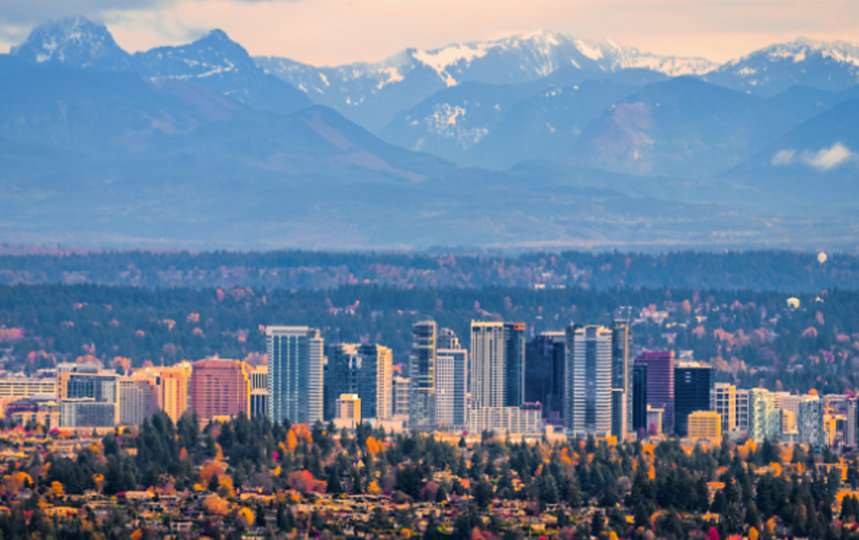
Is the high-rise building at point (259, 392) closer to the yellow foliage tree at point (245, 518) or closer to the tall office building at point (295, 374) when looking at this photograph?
the tall office building at point (295, 374)

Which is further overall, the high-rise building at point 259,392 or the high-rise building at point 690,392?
the high-rise building at point 259,392

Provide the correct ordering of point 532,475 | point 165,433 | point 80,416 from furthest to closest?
point 80,416
point 165,433
point 532,475

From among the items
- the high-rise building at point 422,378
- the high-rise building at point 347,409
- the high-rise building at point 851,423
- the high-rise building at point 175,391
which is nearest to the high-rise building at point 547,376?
the high-rise building at point 422,378

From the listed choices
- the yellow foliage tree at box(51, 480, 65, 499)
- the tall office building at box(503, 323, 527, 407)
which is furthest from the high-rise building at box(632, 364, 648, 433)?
the yellow foliage tree at box(51, 480, 65, 499)

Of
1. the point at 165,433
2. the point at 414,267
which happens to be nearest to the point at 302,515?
the point at 165,433

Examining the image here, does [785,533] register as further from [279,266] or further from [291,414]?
[279,266]

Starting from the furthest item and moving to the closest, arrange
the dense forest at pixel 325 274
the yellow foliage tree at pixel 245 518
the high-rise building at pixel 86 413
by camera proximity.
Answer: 1. the dense forest at pixel 325 274
2. the high-rise building at pixel 86 413
3. the yellow foliage tree at pixel 245 518
